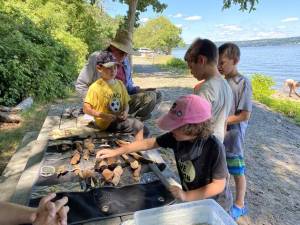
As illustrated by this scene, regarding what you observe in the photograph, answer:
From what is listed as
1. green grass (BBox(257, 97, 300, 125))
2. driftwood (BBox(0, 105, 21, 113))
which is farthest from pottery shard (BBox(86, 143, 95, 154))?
green grass (BBox(257, 97, 300, 125))

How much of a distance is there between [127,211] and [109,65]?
78.3 inches

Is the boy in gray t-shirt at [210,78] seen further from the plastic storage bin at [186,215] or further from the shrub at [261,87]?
the shrub at [261,87]

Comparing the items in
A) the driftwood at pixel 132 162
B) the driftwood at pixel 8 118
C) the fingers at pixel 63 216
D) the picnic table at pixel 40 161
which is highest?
the fingers at pixel 63 216

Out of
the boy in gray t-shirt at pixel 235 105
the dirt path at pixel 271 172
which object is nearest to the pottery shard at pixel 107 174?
the boy in gray t-shirt at pixel 235 105

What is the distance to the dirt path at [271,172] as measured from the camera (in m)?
3.74

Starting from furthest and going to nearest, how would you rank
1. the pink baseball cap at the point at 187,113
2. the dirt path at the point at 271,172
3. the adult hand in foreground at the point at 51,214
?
the dirt path at the point at 271,172
the pink baseball cap at the point at 187,113
the adult hand in foreground at the point at 51,214

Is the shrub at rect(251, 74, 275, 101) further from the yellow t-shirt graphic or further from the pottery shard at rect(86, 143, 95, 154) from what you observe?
the pottery shard at rect(86, 143, 95, 154)

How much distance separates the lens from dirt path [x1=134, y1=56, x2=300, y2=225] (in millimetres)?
3736

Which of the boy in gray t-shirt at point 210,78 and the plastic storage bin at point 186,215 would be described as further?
the boy in gray t-shirt at point 210,78

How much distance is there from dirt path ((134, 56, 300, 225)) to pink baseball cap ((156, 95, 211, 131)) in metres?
1.85

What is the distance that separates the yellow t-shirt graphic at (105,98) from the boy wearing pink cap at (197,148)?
1.96 m

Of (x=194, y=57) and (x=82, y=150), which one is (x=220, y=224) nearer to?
(x=194, y=57)

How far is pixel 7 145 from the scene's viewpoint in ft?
16.5

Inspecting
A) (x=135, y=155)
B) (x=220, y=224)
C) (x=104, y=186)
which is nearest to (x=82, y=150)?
(x=135, y=155)
